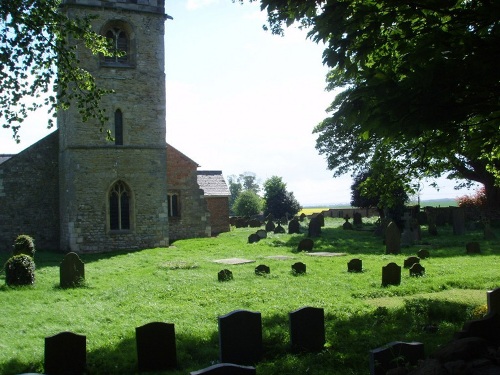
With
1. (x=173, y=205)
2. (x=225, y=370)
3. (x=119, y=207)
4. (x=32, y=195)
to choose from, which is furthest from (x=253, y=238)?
(x=225, y=370)

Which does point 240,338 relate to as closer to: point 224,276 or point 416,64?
point 416,64

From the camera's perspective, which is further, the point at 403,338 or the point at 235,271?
the point at 235,271

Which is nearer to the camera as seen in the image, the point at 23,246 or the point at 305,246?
the point at 23,246

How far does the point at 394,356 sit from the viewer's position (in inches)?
204

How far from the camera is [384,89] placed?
6129 mm

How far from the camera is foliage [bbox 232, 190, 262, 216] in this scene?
4844 centimetres

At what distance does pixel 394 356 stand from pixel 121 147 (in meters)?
18.8

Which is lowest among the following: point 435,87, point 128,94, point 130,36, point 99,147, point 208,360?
point 208,360

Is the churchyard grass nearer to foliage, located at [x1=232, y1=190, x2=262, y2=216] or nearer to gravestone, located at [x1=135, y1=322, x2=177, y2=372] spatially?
gravestone, located at [x1=135, y1=322, x2=177, y2=372]

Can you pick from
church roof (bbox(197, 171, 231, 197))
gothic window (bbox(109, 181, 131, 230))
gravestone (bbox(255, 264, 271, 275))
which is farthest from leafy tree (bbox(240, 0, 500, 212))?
church roof (bbox(197, 171, 231, 197))

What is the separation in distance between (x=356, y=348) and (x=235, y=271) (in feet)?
24.4

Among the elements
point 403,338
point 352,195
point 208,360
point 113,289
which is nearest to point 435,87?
point 403,338

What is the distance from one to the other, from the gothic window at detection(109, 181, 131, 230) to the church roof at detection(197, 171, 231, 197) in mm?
11348

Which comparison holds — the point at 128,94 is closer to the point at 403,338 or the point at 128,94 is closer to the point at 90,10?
the point at 90,10
